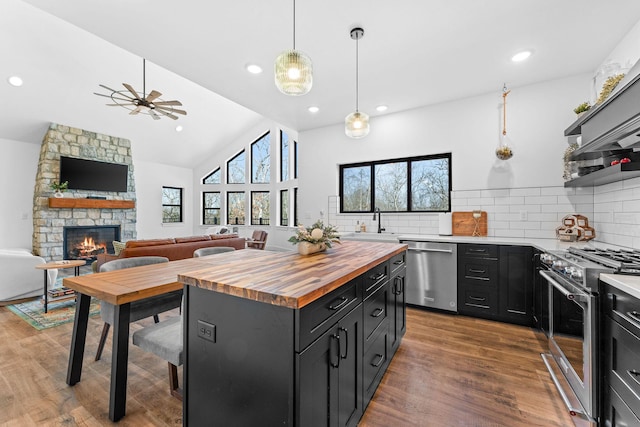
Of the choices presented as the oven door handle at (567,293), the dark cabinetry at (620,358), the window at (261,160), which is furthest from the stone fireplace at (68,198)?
the dark cabinetry at (620,358)

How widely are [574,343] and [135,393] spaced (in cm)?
278

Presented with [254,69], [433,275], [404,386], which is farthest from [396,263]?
[254,69]

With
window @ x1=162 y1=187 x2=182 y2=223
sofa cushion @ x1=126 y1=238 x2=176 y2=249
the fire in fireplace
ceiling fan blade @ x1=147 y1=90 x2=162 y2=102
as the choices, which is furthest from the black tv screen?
sofa cushion @ x1=126 y1=238 x2=176 y2=249

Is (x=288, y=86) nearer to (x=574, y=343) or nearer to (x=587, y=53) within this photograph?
(x=574, y=343)

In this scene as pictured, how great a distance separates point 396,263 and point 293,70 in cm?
164

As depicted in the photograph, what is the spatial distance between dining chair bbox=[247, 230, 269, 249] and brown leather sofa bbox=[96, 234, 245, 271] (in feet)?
6.48

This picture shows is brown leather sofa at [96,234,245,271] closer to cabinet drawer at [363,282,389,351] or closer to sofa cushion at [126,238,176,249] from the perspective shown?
sofa cushion at [126,238,176,249]

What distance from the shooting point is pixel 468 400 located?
178 centimetres

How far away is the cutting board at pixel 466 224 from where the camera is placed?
11.4 feet

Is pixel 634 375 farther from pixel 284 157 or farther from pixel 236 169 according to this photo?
pixel 236 169

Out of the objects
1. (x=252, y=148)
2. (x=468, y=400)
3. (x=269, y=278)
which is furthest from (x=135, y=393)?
(x=252, y=148)

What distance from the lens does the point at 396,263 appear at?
7.49 feet

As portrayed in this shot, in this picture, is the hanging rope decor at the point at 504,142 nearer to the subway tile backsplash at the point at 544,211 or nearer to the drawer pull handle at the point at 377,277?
the subway tile backsplash at the point at 544,211

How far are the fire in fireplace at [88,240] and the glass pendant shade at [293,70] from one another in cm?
692
